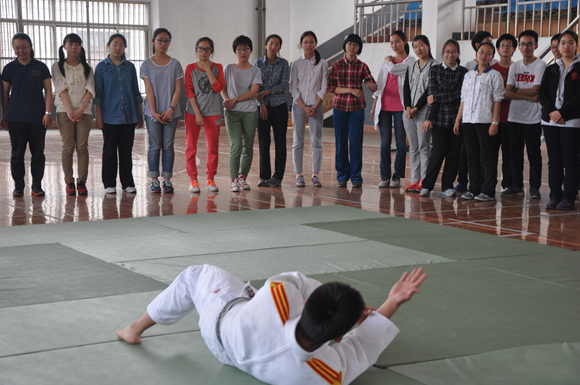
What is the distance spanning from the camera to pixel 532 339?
2.68 m

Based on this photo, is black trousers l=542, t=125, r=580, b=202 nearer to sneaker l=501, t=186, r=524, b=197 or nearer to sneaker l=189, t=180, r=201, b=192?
sneaker l=501, t=186, r=524, b=197

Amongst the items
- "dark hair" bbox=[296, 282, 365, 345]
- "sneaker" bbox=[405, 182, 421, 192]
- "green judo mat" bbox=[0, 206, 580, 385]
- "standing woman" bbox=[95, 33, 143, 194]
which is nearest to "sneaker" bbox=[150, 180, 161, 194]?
"standing woman" bbox=[95, 33, 143, 194]

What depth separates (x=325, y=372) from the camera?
2027 mm

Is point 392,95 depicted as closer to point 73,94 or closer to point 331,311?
point 73,94

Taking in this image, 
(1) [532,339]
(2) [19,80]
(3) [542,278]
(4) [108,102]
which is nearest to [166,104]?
(4) [108,102]

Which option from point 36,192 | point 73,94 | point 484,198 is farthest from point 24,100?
point 484,198

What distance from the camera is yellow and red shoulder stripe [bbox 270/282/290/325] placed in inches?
76.9

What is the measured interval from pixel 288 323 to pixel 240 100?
487cm

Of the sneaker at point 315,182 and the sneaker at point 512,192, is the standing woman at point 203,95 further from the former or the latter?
the sneaker at point 512,192

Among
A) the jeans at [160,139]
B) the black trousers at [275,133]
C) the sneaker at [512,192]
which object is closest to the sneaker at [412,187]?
the sneaker at [512,192]

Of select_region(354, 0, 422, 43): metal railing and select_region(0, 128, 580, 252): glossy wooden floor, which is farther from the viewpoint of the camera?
select_region(354, 0, 422, 43): metal railing

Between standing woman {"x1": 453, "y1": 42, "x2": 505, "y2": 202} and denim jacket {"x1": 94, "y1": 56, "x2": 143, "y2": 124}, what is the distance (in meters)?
3.22

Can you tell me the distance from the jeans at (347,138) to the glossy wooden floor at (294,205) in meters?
0.23

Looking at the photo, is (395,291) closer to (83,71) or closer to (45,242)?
(45,242)
